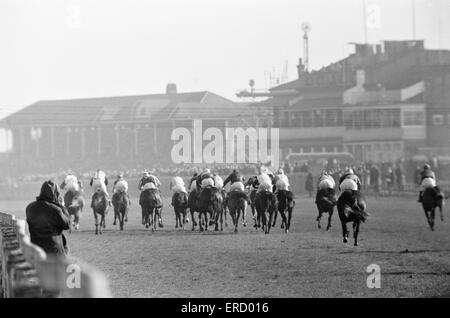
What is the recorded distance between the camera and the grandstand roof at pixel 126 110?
77688mm

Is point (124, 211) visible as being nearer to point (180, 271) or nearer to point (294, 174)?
point (180, 271)

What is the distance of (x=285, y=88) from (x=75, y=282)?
65781mm

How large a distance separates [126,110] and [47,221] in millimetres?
70686

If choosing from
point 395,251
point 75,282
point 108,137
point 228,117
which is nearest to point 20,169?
point 108,137

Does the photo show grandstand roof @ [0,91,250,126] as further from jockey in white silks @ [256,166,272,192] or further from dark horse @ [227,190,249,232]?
jockey in white silks @ [256,166,272,192]

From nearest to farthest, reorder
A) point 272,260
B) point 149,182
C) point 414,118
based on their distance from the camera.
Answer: point 272,260 < point 149,182 < point 414,118

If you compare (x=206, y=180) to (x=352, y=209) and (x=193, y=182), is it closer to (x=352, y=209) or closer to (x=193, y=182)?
(x=193, y=182)

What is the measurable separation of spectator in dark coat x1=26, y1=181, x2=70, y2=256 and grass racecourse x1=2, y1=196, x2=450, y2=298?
125cm

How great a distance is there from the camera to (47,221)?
42.5 feet

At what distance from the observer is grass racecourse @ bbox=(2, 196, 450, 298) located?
14320 mm

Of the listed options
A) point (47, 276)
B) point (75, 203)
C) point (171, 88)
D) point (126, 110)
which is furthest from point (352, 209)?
point (171, 88)

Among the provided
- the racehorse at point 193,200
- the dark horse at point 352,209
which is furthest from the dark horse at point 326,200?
the dark horse at point 352,209

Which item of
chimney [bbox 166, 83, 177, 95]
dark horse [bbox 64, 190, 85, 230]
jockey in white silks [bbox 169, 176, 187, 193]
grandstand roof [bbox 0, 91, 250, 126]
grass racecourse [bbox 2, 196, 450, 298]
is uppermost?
chimney [bbox 166, 83, 177, 95]

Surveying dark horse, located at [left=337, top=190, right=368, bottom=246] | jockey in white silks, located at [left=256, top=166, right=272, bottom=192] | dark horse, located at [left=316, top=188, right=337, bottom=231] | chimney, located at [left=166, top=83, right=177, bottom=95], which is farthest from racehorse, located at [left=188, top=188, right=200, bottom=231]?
chimney, located at [left=166, top=83, right=177, bottom=95]
